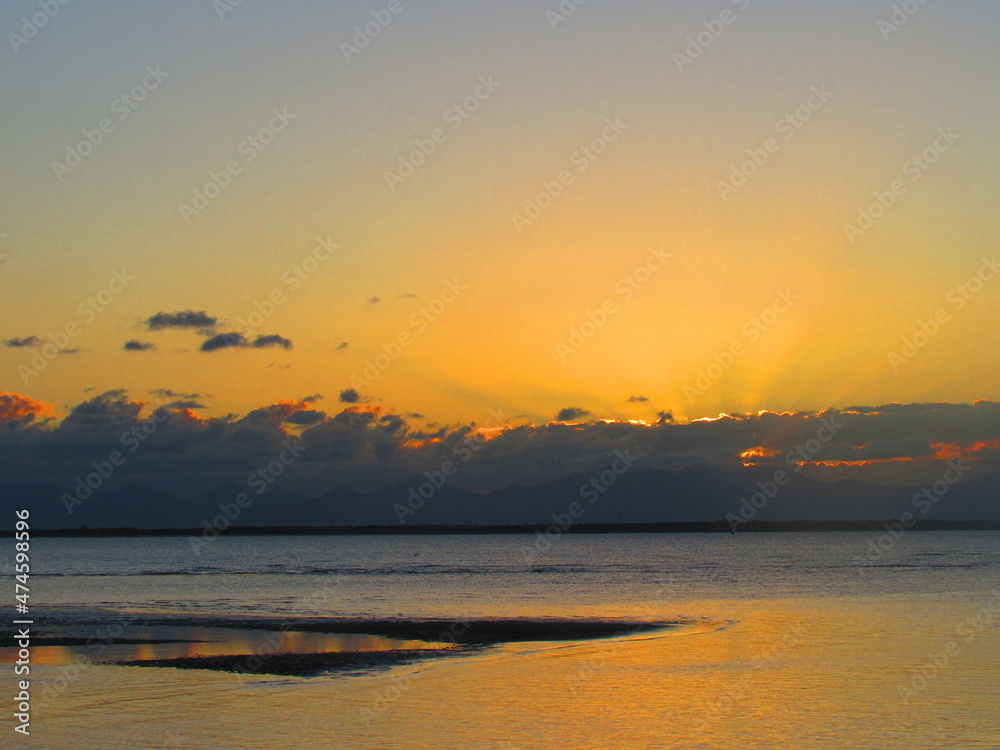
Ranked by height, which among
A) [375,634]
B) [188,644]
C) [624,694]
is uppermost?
[624,694]

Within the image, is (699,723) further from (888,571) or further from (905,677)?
(888,571)

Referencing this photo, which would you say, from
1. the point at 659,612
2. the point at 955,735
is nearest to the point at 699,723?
the point at 955,735

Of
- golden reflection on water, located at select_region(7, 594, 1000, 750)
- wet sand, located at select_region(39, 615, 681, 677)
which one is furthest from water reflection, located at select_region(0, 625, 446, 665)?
golden reflection on water, located at select_region(7, 594, 1000, 750)


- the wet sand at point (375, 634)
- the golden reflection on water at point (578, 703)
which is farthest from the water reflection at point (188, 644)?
the golden reflection on water at point (578, 703)

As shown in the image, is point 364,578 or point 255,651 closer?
point 255,651

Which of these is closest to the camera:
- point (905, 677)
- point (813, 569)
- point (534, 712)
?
point (534, 712)

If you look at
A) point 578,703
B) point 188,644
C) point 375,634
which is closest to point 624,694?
point 578,703

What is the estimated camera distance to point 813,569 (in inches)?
4183

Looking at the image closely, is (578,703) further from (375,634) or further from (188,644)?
(188,644)

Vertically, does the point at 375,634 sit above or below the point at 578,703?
below

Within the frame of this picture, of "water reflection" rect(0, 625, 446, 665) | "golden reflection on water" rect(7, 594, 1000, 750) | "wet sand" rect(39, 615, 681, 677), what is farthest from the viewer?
"water reflection" rect(0, 625, 446, 665)

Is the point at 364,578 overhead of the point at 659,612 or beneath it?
beneath

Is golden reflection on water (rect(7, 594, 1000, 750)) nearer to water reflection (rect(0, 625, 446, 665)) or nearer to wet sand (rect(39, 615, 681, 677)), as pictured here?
water reflection (rect(0, 625, 446, 665))

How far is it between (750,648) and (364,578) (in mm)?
61265
